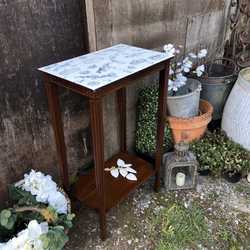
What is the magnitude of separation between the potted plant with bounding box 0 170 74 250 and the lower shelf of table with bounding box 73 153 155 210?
7.0 inches

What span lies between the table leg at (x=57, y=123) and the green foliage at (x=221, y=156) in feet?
3.31

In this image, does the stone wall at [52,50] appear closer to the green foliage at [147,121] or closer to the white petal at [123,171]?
the green foliage at [147,121]

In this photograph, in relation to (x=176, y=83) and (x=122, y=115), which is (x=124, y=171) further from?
(x=176, y=83)

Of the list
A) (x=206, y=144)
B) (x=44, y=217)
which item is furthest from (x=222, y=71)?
(x=44, y=217)

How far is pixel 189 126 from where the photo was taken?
216 cm

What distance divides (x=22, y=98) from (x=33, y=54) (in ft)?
0.80

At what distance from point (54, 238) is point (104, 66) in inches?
33.8

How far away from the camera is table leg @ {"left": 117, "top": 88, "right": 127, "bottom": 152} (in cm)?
193

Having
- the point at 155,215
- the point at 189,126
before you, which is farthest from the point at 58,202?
the point at 189,126

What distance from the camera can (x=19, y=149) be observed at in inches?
64.6

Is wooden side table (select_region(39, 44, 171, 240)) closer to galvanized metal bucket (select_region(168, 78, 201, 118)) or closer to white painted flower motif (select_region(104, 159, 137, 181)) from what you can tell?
white painted flower motif (select_region(104, 159, 137, 181))

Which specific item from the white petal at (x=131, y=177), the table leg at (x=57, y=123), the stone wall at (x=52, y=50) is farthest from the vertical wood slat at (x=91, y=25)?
the white petal at (x=131, y=177)

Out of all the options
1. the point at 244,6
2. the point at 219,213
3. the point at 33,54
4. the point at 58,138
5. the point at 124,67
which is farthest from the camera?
the point at 244,6

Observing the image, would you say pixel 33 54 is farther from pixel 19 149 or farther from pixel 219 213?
pixel 219 213
